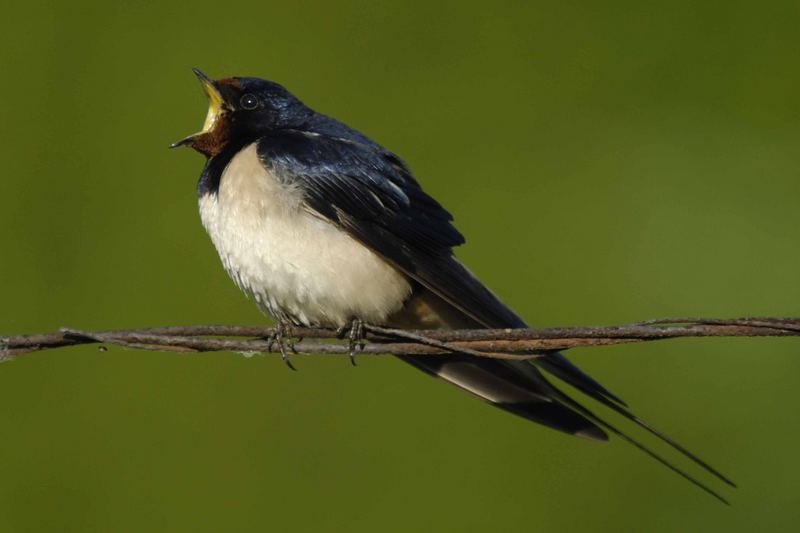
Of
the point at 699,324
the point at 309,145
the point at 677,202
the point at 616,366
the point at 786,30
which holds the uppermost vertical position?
the point at 786,30

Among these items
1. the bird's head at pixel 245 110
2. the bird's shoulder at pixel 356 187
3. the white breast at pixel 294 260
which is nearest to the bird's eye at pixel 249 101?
the bird's head at pixel 245 110

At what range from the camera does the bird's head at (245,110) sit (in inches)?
126

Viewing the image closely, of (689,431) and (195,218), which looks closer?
(689,431)

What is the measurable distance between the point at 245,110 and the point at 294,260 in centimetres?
65

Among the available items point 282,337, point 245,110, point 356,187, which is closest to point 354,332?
point 282,337

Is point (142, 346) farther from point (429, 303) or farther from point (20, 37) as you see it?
point (20, 37)

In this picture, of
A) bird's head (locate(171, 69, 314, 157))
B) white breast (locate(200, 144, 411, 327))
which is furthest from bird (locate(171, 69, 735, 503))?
bird's head (locate(171, 69, 314, 157))

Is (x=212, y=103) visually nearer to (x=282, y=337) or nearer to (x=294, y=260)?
(x=294, y=260)

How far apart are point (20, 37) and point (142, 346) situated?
351 cm

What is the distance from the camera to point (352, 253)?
2822 mm

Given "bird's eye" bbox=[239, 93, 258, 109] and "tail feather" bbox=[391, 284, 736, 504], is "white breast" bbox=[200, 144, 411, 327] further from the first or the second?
"bird's eye" bbox=[239, 93, 258, 109]

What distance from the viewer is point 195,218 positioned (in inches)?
182

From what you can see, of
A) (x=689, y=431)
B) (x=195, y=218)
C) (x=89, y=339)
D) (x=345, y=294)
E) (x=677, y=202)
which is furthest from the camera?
(x=677, y=202)

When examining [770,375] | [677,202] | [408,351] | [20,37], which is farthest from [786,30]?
[408,351]
